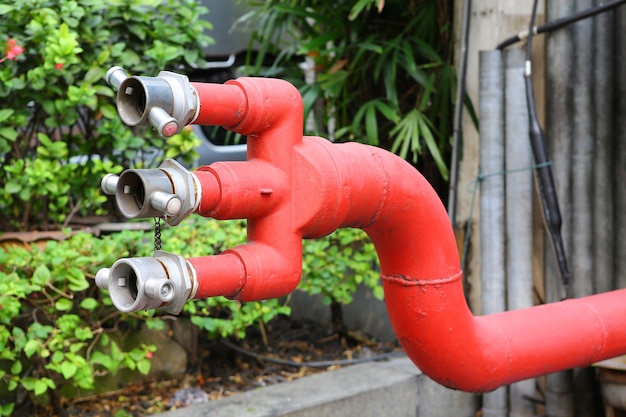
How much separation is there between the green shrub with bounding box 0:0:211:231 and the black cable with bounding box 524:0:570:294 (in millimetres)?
1550

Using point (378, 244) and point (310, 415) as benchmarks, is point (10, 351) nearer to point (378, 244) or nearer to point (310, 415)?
point (310, 415)

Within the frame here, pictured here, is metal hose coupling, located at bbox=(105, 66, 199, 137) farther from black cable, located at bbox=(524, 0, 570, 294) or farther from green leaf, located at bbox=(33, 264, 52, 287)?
black cable, located at bbox=(524, 0, 570, 294)

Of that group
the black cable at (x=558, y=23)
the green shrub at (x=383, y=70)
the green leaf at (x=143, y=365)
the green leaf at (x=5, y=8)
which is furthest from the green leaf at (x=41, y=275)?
the black cable at (x=558, y=23)

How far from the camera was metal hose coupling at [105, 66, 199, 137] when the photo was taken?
1.43 m

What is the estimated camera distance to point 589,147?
3.34 metres

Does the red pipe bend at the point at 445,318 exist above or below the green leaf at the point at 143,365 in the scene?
above

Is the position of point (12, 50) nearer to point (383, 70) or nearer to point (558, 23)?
point (383, 70)

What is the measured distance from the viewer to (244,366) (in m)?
3.73

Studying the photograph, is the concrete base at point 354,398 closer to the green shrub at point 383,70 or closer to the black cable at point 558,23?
the green shrub at point 383,70

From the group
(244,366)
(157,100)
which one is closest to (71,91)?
(244,366)

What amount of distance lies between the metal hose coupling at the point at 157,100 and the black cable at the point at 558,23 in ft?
6.55

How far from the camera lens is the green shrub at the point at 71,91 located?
3.15 metres

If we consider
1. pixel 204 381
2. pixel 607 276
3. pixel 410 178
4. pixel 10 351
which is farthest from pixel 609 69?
pixel 10 351

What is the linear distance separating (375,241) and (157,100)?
806mm
